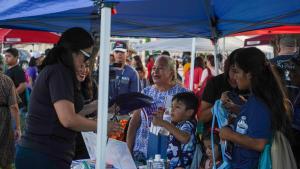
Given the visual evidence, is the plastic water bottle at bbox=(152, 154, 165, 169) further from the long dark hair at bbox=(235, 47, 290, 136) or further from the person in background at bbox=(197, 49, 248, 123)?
the long dark hair at bbox=(235, 47, 290, 136)

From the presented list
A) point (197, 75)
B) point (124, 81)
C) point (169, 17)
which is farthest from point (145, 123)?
point (197, 75)

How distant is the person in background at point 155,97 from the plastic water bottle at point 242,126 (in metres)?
1.56

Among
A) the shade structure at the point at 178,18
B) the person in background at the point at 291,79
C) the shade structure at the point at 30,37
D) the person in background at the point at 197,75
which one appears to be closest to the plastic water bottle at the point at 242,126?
the person in background at the point at 291,79

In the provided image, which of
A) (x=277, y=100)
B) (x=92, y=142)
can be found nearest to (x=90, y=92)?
(x=92, y=142)

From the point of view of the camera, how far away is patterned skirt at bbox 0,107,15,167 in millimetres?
5574

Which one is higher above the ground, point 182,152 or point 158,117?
point 158,117

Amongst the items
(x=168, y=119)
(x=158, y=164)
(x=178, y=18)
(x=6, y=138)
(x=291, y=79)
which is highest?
(x=178, y=18)

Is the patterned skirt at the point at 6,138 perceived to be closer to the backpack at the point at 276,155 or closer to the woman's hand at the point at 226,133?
the woman's hand at the point at 226,133

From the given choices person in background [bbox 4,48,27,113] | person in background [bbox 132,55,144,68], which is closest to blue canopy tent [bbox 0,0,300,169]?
person in background [bbox 4,48,27,113]

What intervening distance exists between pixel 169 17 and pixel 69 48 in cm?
207

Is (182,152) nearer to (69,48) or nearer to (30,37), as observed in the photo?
(69,48)

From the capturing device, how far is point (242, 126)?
2.79m

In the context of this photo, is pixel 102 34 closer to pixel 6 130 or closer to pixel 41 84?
pixel 41 84

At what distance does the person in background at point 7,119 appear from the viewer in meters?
5.47
